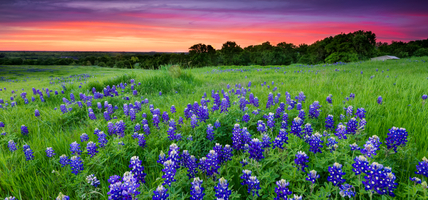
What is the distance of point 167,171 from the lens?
2010 mm

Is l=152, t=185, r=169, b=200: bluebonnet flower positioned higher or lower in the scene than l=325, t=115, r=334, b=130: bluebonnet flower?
lower

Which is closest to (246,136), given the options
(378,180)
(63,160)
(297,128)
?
(297,128)

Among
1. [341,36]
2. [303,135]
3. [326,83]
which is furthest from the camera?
[341,36]

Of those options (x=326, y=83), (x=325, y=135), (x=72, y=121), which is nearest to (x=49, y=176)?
(x=72, y=121)

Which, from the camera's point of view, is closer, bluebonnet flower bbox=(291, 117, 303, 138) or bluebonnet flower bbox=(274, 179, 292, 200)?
bluebonnet flower bbox=(274, 179, 292, 200)

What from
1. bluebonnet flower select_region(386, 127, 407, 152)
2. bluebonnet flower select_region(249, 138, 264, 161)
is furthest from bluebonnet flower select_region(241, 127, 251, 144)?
bluebonnet flower select_region(386, 127, 407, 152)

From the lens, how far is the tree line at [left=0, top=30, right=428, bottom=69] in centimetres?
6619

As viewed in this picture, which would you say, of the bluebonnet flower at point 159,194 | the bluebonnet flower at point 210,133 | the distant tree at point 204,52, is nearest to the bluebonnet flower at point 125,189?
the bluebonnet flower at point 159,194

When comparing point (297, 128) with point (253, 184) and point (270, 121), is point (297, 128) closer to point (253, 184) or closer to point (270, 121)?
point (270, 121)

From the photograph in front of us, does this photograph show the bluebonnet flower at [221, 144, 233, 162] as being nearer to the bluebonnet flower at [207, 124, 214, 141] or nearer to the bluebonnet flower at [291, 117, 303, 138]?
the bluebonnet flower at [207, 124, 214, 141]

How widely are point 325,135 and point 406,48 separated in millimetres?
131056

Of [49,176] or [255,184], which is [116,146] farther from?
[255,184]

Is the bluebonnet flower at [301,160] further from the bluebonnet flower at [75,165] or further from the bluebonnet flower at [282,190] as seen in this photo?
the bluebonnet flower at [75,165]

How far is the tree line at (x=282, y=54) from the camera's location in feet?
217
